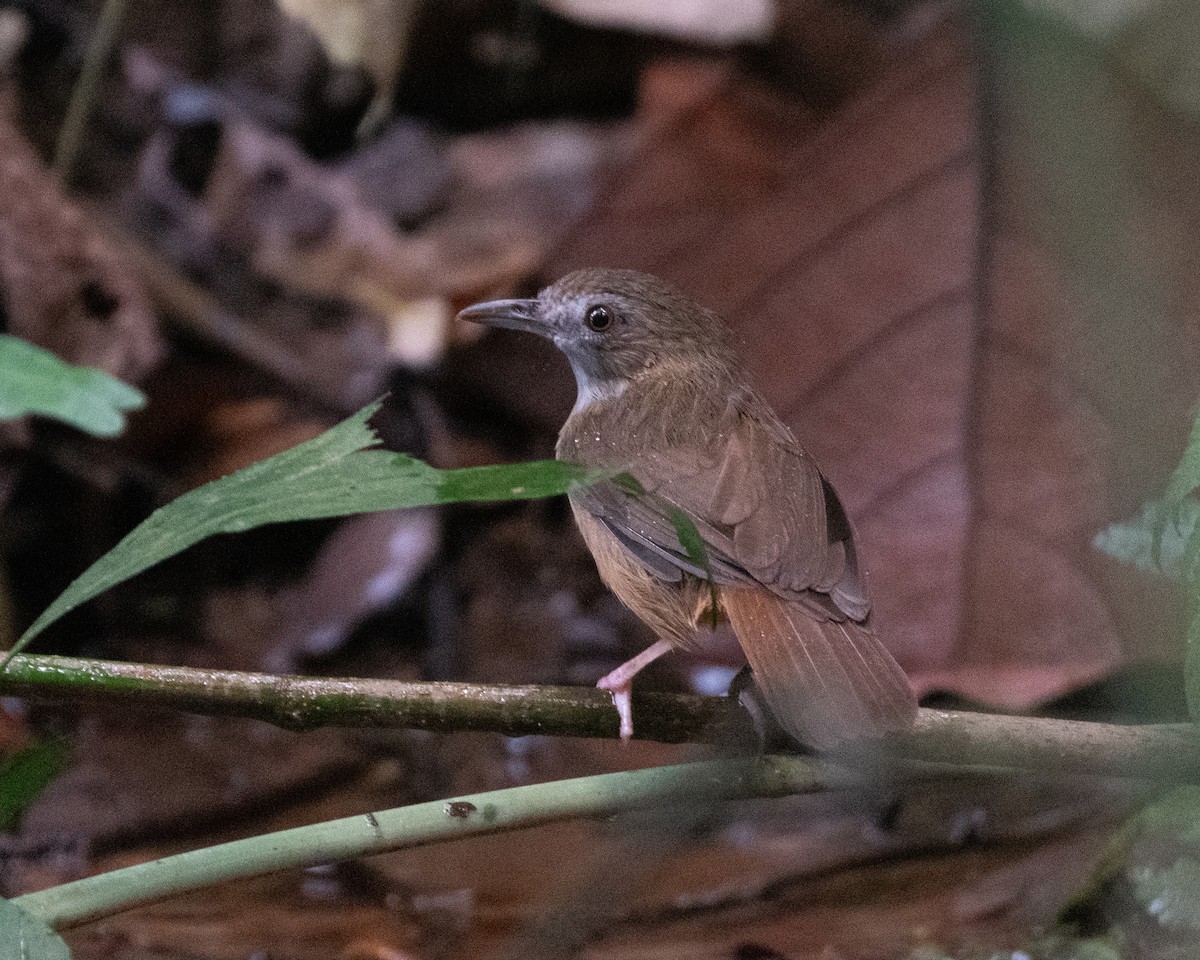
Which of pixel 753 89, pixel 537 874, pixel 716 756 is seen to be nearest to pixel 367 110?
pixel 753 89

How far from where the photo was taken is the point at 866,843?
10.6 feet

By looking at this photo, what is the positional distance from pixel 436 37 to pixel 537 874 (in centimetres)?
380

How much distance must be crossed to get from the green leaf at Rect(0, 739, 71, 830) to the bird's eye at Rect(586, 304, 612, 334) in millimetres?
1542

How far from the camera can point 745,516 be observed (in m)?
2.44

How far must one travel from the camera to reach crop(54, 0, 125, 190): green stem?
5.03m

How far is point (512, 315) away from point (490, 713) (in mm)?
1288

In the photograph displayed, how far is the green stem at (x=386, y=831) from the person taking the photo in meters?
1.92

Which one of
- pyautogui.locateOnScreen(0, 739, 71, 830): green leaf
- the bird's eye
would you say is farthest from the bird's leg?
the bird's eye

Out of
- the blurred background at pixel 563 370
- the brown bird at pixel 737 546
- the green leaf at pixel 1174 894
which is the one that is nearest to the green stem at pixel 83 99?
the blurred background at pixel 563 370

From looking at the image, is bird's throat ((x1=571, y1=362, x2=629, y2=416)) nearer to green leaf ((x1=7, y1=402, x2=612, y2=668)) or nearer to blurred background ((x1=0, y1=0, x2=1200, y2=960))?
blurred background ((x1=0, y1=0, x2=1200, y2=960))

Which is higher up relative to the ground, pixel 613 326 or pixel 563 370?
pixel 613 326

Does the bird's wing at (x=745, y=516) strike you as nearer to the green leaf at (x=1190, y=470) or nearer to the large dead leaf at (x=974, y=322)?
the green leaf at (x=1190, y=470)

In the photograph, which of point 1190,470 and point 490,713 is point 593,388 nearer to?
point 490,713

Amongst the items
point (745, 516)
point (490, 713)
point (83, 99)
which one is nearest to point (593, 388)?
point (745, 516)
